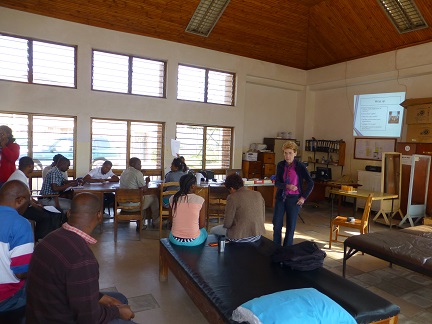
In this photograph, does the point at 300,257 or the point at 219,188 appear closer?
the point at 300,257

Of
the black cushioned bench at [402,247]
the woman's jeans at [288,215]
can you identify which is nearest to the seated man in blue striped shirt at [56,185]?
the woman's jeans at [288,215]

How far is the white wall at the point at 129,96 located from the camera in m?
6.01

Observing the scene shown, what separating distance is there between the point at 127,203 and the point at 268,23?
17.5ft

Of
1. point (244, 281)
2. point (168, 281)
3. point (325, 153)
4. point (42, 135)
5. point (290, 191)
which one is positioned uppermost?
point (42, 135)

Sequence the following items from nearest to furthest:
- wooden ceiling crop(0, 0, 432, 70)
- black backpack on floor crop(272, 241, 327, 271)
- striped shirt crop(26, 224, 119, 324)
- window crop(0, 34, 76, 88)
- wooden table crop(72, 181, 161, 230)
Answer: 1. striped shirt crop(26, 224, 119, 324)
2. black backpack on floor crop(272, 241, 327, 271)
3. wooden table crop(72, 181, 161, 230)
4. window crop(0, 34, 76, 88)
5. wooden ceiling crop(0, 0, 432, 70)

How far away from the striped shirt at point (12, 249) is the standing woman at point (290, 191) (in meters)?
2.90

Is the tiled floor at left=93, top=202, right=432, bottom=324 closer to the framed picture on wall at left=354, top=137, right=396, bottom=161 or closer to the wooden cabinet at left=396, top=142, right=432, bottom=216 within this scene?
the wooden cabinet at left=396, top=142, right=432, bottom=216

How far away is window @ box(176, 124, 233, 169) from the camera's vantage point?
7.90 meters

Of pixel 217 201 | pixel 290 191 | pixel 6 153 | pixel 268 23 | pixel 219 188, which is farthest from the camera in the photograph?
pixel 268 23

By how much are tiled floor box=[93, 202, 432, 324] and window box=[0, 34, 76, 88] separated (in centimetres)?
340

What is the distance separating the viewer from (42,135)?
20.8 ft

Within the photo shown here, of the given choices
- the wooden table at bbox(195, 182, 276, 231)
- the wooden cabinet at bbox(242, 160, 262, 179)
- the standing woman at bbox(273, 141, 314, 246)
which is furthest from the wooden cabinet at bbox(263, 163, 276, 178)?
the standing woman at bbox(273, 141, 314, 246)

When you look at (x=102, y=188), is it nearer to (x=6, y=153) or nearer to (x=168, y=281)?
(x=6, y=153)

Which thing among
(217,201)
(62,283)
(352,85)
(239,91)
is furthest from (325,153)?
(62,283)
